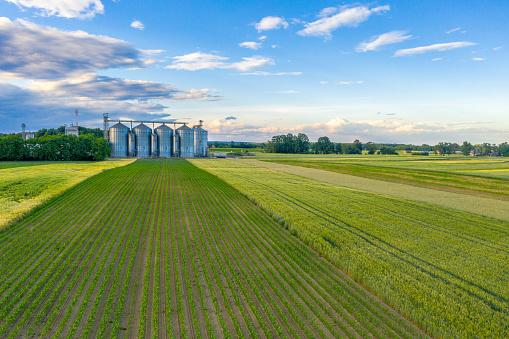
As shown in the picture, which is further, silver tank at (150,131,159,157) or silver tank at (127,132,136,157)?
silver tank at (150,131,159,157)

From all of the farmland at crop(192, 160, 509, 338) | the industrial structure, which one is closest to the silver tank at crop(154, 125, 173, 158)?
the industrial structure

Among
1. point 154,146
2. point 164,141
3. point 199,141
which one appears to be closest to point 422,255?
point 154,146

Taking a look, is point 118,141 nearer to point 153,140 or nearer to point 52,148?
point 153,140

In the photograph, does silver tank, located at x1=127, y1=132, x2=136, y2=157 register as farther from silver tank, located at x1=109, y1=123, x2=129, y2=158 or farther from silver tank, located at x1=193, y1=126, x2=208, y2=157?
silver tank, located at x1=193, y1=126, x2=208, y2=157

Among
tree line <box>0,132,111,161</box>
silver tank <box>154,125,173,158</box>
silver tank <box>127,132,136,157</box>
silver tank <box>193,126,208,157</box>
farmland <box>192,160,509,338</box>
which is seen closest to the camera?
farmland <box>192,160,509,338</box>

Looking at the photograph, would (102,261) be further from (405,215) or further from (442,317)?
(405,215)

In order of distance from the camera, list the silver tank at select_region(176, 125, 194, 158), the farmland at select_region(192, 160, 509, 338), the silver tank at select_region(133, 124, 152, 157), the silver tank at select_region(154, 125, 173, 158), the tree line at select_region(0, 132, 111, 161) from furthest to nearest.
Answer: the silver tank at select_region(176, 125, 194, 158), the silver tank at select_region(154, 125, 173, 158), the silver tank at select_region(133, 124, 152, 157), the tree line at select_region(0, 132, 111, 161), the farmland at select_region(192, 160, 509, 338)

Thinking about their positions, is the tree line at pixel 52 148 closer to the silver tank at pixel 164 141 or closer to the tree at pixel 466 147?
the silver tank at pixel 164 141
